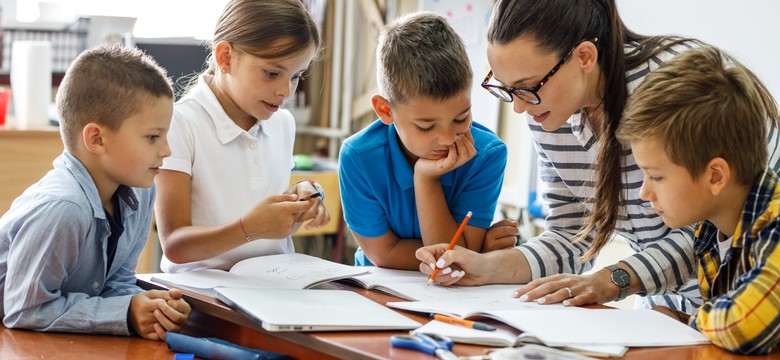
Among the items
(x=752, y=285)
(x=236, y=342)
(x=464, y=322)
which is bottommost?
(x=236, y=342)

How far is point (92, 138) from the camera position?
Answer: 1.43m

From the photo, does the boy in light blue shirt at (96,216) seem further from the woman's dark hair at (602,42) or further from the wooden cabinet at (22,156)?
the wooden cabinet at (22,156)

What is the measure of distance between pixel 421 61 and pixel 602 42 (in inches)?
12.2

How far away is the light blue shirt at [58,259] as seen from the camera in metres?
1.30

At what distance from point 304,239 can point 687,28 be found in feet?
6.83

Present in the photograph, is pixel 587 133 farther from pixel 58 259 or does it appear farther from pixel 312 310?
pixel 58 259

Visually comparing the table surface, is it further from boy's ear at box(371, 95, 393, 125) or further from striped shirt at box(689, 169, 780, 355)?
boy's ear at box(371, 95, 393, 125)

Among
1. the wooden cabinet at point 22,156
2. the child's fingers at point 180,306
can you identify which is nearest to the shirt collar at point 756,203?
the child's fingers at point 180,306

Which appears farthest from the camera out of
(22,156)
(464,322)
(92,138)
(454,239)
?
(22,156)

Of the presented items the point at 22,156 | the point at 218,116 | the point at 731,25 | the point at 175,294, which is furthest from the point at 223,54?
the point at 731,25

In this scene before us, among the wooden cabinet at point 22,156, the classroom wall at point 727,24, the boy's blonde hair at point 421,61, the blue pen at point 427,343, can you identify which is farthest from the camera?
the wooden cabinet at point 22,156

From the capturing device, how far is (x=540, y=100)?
58.6 inches

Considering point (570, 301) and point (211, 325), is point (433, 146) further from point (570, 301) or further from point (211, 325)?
point (211, 325)

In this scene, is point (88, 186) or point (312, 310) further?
point (88, 186)
